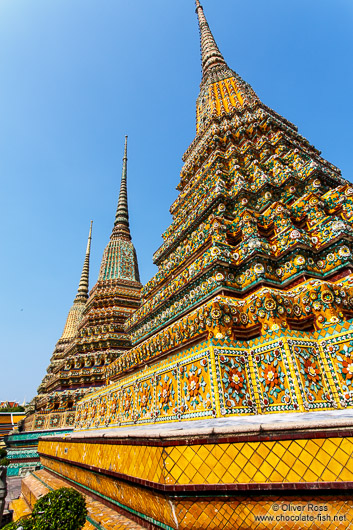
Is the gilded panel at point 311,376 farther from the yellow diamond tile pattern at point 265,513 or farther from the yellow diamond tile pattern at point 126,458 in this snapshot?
the yellow diamond tile pattern at point 126,458

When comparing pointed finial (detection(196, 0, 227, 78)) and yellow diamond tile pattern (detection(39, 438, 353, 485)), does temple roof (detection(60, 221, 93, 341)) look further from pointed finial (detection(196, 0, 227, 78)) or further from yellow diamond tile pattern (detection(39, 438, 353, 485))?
yellow diamond tile pattern (detection(39, 438, 353, 485))

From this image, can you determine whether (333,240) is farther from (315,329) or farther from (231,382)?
(231,382)

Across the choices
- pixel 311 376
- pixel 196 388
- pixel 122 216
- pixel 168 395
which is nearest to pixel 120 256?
pixel 122 216

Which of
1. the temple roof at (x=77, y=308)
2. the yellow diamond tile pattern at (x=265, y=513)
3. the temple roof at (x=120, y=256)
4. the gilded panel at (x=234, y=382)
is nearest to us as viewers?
the yellow diamond tile pattern at (x=265, y=513)

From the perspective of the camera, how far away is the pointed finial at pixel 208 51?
46.3 ft

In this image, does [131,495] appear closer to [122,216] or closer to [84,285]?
[122,216]

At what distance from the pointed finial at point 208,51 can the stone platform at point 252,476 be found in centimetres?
1491

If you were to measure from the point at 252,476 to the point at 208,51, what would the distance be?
687 inches

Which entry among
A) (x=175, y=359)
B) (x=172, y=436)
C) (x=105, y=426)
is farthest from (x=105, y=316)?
(x=172, y=436)

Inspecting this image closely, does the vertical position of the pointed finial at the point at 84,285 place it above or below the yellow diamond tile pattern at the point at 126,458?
above

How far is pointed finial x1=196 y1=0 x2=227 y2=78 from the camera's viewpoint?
14.1 metres

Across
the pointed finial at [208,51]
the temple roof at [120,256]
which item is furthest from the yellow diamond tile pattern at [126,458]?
the pointed finial at [208,51]

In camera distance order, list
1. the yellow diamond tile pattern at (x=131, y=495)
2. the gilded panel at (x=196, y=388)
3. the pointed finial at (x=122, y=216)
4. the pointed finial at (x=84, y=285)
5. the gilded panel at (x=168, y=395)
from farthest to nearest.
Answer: the pointed finial at (x=84, y=285)
the pointed finial at (x=122, y=216)
the gilded panel at (x=168, y=395)
the gilded panel at (x=196, y=388)
the yellow diamond tile pattern at (x=131, y=495)

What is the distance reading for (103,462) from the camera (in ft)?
11.6
